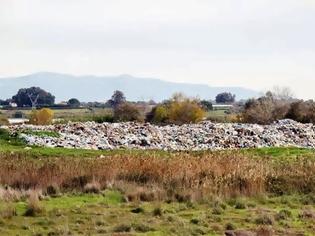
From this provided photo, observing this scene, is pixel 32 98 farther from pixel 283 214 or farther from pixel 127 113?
pixel 283 214

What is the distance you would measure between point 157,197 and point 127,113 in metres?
41.6

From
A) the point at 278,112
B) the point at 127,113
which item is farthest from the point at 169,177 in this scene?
the point at 127,113

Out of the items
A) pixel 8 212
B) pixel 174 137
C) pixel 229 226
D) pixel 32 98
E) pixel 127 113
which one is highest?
pixel 32 98

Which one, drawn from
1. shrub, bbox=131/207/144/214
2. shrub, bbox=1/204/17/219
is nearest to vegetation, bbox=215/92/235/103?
shrub, bbox=131/207/144/214

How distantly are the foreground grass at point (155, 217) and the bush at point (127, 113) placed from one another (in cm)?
4050

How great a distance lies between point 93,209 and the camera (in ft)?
50.4

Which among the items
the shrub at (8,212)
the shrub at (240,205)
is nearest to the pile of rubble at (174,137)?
the shrub at (240,205)

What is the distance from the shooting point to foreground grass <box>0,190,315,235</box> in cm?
1311

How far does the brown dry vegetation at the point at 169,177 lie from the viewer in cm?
1764

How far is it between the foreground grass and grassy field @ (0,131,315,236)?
0.07 ft

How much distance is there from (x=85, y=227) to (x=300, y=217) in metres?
4.76

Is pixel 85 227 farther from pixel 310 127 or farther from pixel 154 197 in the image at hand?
Result: pixel 310 127

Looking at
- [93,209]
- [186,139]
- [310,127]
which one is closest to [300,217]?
[93,209]

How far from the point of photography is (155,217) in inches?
572
